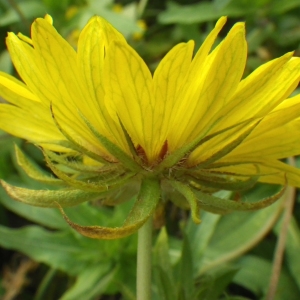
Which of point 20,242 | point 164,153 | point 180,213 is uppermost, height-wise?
point 164,153

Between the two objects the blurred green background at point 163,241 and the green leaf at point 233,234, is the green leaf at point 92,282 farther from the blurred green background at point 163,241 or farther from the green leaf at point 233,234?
the green leaf at point 233,234

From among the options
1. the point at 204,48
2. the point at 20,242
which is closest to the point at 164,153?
the point at 204,48

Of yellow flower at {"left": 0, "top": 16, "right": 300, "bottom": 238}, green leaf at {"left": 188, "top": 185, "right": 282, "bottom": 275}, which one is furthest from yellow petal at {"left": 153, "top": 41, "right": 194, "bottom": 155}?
green leaf at {"left": 188, "top": 185, "right": 282, "bottom": 275}

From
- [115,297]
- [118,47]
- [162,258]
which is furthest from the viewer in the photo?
[115,297]

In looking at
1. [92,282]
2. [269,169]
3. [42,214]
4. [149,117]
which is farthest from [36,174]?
[42,214]

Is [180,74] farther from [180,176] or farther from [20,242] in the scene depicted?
[20,242]

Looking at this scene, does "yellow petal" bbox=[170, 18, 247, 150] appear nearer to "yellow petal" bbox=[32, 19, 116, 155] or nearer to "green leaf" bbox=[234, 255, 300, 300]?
"yellow petal" bbox=[32, 19, 116, 155]

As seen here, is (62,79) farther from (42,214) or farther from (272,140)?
(42,214)
